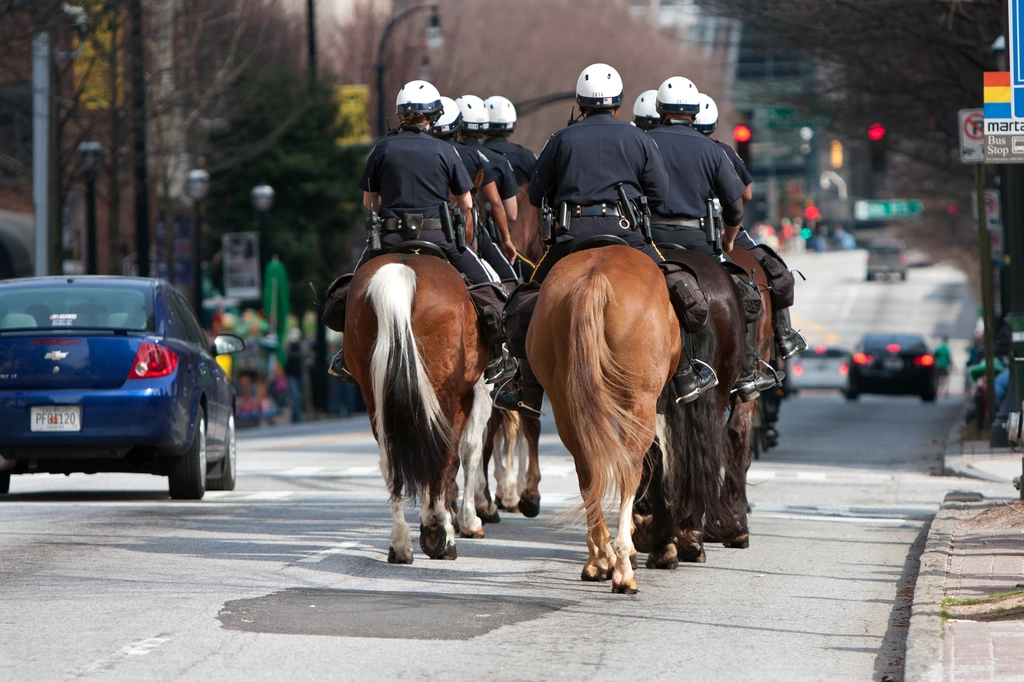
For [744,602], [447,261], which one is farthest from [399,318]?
[744,602]

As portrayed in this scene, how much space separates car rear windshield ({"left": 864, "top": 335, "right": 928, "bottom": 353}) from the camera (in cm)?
4264

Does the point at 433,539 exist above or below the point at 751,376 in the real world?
below

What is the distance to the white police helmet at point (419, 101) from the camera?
35.4ft

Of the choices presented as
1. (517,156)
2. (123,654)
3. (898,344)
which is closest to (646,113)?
(517,156)

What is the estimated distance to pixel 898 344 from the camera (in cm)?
4259

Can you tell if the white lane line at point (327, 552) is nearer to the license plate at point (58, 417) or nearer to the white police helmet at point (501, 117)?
the license plate at point (58, 417)

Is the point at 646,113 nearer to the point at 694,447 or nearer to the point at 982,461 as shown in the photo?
the point at 694,447

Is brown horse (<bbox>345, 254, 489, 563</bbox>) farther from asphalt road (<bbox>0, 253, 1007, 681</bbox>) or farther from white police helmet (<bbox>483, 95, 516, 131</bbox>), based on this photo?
white police helmet (<bbox>483, 95, 516, 131</bbox>)

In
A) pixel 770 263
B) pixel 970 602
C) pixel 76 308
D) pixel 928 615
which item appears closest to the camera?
pixel 928 615

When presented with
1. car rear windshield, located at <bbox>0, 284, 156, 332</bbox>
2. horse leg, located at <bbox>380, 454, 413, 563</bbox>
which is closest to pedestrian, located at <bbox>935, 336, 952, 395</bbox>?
car rear windshield, located at <bbox>0, 284, 156, 332</bbox>

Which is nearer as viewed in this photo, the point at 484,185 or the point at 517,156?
the point at 484,185

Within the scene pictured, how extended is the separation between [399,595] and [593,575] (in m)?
1.20

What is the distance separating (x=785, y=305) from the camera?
40.5 ft

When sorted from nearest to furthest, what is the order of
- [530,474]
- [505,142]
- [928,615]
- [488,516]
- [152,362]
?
[928,615] → [488,516] → [530,474] → [505,142] → [152,362]
